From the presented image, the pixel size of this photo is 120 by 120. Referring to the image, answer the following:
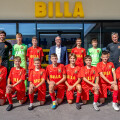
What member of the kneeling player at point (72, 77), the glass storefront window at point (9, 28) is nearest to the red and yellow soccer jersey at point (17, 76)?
the kneeling player at point (72, 77)

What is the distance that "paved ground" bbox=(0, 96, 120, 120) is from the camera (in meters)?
2.75

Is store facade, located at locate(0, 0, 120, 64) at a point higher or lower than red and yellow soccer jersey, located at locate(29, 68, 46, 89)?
higher

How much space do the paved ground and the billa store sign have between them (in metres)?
3.66

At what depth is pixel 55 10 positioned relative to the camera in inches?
225

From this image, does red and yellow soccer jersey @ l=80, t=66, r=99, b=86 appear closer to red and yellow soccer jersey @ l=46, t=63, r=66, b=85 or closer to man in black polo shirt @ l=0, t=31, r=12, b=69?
red and yellow soccer jersey @ l=46, t=63, r=66, b=85

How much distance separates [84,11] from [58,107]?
409 cm

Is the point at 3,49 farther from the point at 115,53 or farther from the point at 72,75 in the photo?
the point at 115,53

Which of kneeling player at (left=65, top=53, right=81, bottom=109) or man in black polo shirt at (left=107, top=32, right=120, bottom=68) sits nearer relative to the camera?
kneeling player at (left=65, top=53, right=81, bottom=109)

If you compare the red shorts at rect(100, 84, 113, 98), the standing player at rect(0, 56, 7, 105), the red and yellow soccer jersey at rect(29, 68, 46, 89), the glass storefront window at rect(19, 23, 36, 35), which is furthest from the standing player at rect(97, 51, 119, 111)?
the glass storefront window at rect(19, 23, 36, 35)

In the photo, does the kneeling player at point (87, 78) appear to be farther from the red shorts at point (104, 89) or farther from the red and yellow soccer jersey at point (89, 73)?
the red shorts at point (104, 89)

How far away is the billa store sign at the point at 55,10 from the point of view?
5.67 meters

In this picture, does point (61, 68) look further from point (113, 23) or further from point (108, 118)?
point (113, 23)

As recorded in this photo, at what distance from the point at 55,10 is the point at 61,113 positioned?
4110 mm

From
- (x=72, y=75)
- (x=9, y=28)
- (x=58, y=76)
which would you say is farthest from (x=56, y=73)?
(x=9, y=28)
